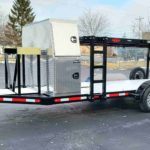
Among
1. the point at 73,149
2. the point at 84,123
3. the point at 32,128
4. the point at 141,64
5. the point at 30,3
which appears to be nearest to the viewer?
the point at 73,149

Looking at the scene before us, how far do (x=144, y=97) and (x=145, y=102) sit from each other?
0.46 ft

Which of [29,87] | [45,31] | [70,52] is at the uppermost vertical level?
[45,31]

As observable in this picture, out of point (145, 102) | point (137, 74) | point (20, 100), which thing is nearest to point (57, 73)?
point (20, 100)

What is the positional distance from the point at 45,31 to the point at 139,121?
2.97 m

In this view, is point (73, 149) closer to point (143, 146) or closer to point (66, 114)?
point (143, 146)

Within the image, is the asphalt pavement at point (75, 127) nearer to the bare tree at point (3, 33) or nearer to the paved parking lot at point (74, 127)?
the paved parking lot at point (74, 127)

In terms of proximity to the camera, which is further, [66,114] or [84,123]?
[66,114]

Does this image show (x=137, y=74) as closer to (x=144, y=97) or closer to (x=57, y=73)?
(x=144, y=97)

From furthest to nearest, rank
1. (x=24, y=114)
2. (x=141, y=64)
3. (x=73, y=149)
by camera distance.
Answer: (x=141, y=64), (x=24, y=114), (x=73, y=149)

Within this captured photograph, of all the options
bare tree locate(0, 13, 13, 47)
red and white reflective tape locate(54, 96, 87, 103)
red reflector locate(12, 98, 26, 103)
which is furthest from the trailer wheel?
bare tree locate(0, 13, 13, 47)

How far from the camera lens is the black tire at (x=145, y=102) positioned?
27.0 ft

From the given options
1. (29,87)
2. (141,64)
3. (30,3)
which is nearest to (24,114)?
(29,87)

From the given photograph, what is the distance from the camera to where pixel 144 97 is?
27.0 ft

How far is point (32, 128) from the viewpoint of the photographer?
22.4 feet
